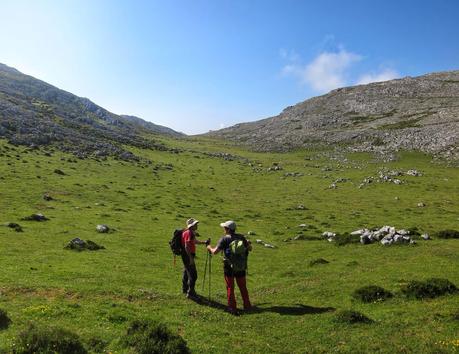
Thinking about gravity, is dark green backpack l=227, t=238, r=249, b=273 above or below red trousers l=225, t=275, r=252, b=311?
above

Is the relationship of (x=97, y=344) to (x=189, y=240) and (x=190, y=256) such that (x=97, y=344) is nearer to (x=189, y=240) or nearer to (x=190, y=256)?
(x=190, y=256)

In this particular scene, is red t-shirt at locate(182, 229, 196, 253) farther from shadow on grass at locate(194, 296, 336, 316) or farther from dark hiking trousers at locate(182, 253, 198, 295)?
shadow on grass at locate(194, 296, 336, 316)

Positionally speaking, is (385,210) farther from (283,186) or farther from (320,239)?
(283,186)

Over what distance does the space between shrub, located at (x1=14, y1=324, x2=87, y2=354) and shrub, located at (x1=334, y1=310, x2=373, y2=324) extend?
959cm

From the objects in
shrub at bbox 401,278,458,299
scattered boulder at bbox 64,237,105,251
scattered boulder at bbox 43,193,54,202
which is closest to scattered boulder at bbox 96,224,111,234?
scattered boulder at bbox 64,237,105,251

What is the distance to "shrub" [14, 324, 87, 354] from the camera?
43.3ft

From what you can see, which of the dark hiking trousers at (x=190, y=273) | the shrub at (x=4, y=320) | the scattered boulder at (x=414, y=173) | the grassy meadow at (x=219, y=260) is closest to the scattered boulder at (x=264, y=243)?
the grassy meadow at (x=219, y=260)

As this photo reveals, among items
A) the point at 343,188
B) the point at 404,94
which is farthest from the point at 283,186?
the point at 404,94

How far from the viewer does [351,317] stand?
16.8 m

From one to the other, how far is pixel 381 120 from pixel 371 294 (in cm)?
13731

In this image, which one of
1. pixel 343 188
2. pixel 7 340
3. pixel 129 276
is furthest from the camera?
pixel 343 188

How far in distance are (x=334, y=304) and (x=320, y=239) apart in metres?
19.9

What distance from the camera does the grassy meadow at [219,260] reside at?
52.5 feet

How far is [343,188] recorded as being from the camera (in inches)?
2785
